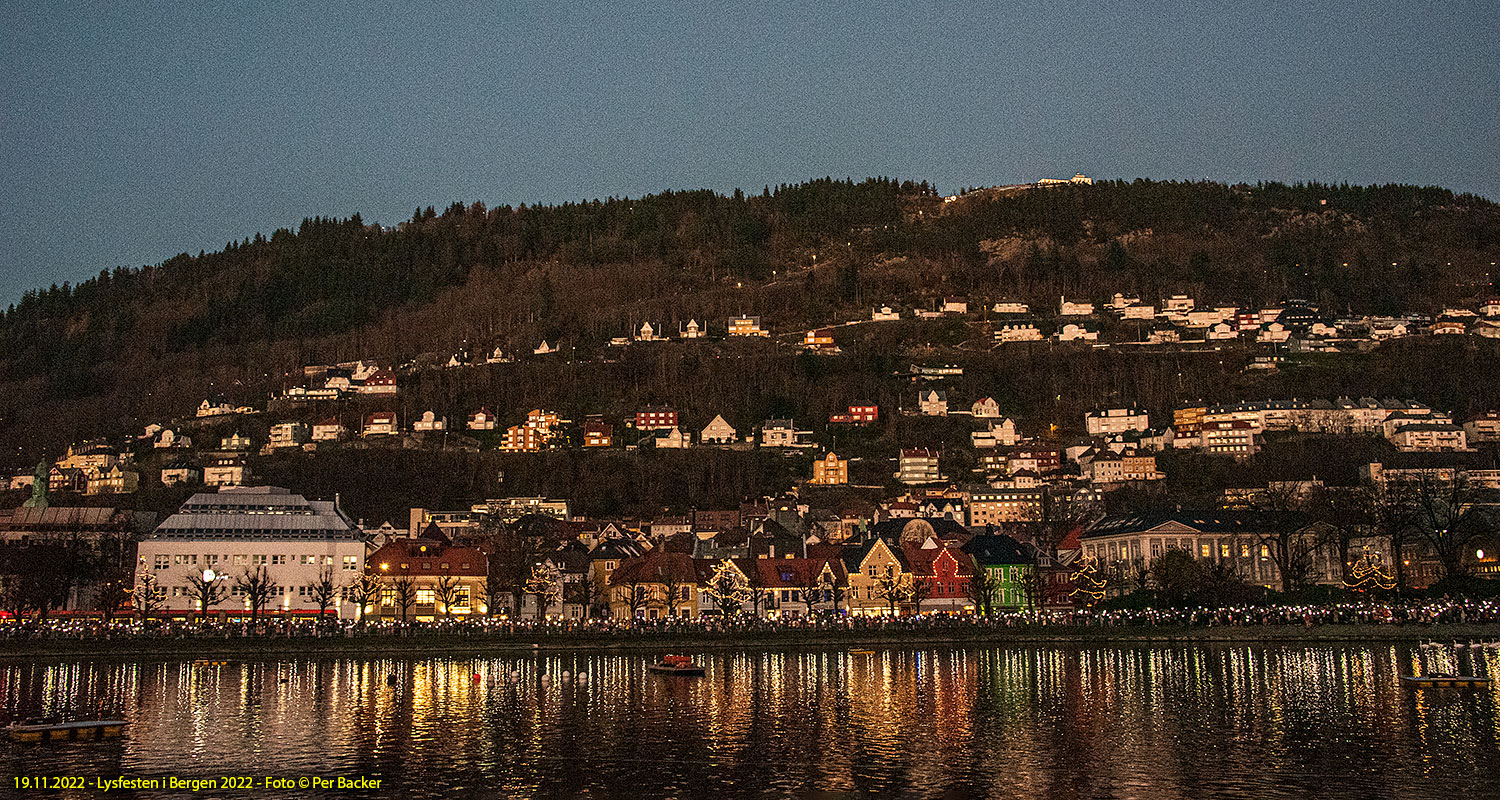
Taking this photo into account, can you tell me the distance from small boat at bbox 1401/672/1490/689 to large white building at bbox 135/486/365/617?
7250cm

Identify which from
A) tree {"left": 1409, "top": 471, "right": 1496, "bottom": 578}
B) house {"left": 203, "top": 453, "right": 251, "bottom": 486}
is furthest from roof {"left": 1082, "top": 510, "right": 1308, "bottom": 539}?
house {"left": 203, "top": 453, "right": 251, "bottom": 486}

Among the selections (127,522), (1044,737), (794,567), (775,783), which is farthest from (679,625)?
(127,522)

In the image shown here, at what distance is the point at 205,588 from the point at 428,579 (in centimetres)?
1791

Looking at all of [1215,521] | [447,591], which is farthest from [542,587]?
[1215,521]

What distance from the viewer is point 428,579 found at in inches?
4097

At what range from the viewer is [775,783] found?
32.7 metres

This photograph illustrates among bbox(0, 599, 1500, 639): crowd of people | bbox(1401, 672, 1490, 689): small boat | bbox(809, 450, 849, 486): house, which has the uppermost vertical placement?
bbox(809, 450, 849, 486): house

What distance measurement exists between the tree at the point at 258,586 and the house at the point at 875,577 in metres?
42.5

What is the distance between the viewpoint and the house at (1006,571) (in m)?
112

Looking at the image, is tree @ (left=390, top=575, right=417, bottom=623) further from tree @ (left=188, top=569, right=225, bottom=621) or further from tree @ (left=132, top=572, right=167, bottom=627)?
tree @ (left=132, top=572, right=167, bottom=627)

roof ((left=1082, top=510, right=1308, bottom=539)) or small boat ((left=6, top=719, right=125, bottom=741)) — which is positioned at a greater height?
roof ((left=1082, top=510, right=1308, bottom=539))

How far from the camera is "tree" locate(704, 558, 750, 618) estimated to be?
9738 cm

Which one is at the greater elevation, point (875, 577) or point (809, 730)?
point (875, 577)

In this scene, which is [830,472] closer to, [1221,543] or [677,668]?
[1221,543]
